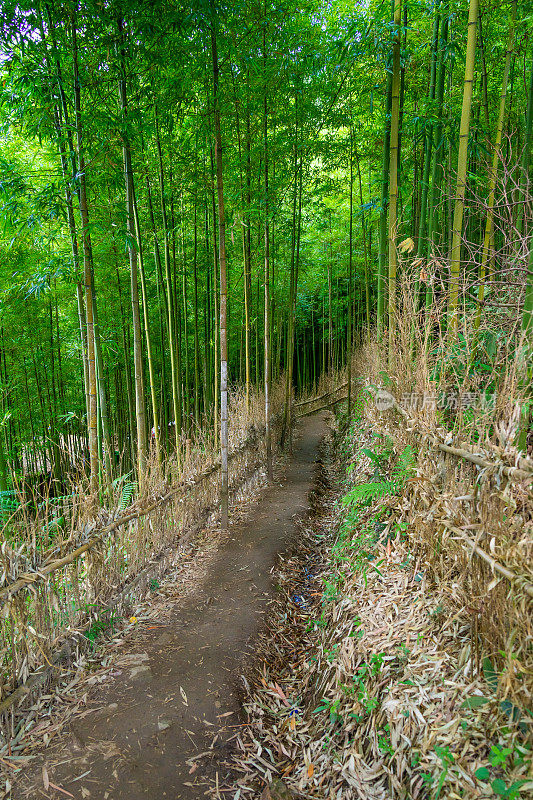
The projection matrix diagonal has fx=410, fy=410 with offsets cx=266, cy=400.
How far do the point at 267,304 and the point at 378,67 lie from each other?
2.80 metres

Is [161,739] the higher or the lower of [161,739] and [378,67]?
the lower

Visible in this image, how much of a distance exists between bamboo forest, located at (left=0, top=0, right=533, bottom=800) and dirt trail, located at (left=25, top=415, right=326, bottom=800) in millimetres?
12

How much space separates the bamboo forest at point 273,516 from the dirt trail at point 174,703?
0.04 feet

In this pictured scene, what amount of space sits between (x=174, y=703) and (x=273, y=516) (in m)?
2.70

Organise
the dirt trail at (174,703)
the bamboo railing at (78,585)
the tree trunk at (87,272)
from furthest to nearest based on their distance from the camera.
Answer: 1. the tree trunk at (87,272)
2. the bamboo railing at (78,585)
3. the dirt trail at (174,703)

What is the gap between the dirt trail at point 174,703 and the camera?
5.64ft

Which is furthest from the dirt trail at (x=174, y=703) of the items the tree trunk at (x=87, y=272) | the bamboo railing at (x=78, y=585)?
the tree trunk at (x=87, y=272)

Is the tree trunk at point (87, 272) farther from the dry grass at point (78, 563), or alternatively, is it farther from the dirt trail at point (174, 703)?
the dirt trail at point (174, 703)

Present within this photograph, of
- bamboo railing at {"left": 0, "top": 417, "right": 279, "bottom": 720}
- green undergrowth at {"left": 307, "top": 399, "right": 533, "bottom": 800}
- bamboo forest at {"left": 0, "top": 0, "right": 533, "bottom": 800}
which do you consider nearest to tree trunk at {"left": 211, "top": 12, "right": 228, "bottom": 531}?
bamboo forest at {"left": 0, "top": 0, "right": 533, "bottom": 800}

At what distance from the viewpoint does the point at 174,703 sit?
2.12 m

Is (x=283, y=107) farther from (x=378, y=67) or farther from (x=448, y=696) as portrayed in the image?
(x=448, y=696)

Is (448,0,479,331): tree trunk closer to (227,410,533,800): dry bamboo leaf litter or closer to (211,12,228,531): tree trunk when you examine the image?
(227,410,533,800): dry bamboo leaf litter

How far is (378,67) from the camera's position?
13.1 ft

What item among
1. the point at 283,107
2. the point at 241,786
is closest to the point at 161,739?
the point at 241,786
